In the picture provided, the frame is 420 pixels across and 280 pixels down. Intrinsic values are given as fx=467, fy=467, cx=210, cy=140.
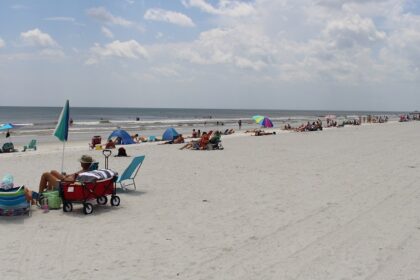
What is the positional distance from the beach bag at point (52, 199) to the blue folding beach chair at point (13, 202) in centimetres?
46

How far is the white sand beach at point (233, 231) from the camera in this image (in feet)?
16.0

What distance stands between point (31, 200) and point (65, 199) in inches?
26.9

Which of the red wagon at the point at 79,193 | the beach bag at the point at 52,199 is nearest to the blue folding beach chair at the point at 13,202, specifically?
the beach bag at the point at 52,199

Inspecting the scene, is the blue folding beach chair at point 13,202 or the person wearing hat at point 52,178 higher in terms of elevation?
the person wearing hat at point 52,178

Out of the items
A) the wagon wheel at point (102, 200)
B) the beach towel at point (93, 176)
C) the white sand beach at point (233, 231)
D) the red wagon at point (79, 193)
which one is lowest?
the white sand beach at point (233, 231)

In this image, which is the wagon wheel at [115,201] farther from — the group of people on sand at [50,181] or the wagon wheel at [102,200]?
the group of people on sand at [50,181]

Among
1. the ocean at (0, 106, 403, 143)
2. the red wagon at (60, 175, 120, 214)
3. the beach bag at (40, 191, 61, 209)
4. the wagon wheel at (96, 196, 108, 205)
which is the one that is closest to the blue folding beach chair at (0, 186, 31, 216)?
the beach bag at (40, 191, 61, 209)

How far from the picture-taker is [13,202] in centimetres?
688

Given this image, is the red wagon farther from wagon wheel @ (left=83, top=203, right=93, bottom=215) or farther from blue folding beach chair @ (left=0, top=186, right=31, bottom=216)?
blue folding beach chair @ (left=0, top=186, right=31, bottom=216)

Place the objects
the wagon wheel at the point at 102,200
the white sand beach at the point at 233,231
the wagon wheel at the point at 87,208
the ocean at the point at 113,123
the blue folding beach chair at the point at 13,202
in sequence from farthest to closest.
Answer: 1. the ocean at the point at 113,123
2. the wagon wheel at the point at 102,200
3. the wagon wheel at the point at 87,208
4. the blue folding beach chair at the point at 13,202
5. the white sand beach at the point at 233,231

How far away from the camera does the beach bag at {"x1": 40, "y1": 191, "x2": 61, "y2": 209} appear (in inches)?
295

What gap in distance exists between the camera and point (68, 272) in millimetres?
4750

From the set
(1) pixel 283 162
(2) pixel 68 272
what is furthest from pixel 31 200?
(1) pixel 283 162

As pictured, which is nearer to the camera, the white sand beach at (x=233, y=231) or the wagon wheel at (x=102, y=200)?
the white sand beach at (x=233, y=231)
